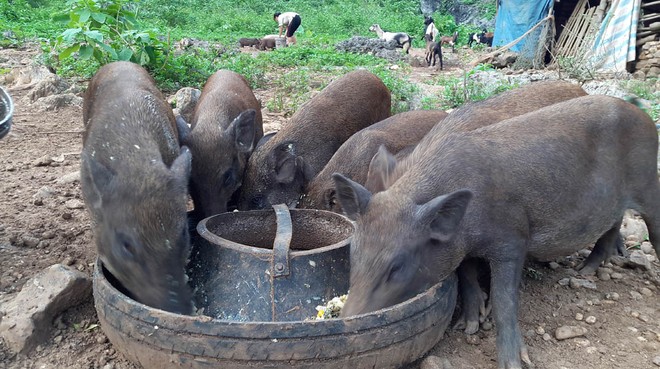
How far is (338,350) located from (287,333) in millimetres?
238

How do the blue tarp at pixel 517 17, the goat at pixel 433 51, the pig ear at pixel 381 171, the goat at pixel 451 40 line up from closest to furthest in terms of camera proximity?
the pig ear at pixel 381 171 → the blue tarp at pixel 517 17 → the goat at pixel 433 51 → the goat at pixel 451 40

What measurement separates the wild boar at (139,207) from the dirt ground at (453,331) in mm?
407

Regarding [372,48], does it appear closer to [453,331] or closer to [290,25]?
[290,25]

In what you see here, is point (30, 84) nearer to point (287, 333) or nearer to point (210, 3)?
point (287, 333)

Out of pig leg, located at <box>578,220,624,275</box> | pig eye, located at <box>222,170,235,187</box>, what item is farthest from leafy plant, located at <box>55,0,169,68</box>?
pig leg, located at <box>578,220,624,275</box>

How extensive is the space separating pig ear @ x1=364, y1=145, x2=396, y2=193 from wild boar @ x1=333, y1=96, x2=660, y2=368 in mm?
175

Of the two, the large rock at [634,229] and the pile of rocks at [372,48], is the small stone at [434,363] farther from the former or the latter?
the pile of rocks at [372,48]

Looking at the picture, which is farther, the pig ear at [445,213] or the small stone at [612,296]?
the small stone at [612,296]

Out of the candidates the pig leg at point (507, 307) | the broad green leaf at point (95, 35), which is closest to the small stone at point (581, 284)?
the pig leg at point (507, 307)

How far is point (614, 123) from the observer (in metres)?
4.21

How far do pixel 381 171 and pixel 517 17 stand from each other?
1436 cm

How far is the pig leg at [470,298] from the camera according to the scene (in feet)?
12.7

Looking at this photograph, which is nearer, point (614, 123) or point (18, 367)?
point (18, 367)

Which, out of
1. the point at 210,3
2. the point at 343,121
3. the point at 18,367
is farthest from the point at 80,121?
the point at 210,3
